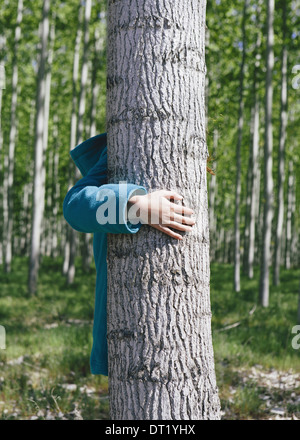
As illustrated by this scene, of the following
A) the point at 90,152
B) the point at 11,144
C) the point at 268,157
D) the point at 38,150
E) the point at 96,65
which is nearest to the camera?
the point at 90,152

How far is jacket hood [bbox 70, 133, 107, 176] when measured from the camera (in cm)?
225

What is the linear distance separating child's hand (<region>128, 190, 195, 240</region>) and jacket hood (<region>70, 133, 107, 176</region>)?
0.60 meters

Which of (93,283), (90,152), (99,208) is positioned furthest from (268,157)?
(99,208)

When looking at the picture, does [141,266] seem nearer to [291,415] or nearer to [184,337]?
[184,337]

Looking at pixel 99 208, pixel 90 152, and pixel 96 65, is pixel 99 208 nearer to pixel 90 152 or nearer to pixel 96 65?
pixel 90 152

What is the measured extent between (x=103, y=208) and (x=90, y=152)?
59 centimetres

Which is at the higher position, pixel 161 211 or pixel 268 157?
pixel 268 157

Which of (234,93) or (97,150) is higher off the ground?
(234,93)

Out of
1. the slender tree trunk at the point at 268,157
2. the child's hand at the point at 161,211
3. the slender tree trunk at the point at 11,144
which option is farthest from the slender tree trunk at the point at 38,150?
the child's hand at the point at 161,211

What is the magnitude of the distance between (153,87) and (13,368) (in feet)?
13.4

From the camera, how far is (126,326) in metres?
1.82

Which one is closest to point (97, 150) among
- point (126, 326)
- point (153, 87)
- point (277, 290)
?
point (153, 87)

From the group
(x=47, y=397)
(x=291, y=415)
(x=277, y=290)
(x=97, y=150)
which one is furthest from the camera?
(x=277, y=290)

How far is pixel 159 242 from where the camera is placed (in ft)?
5.95
